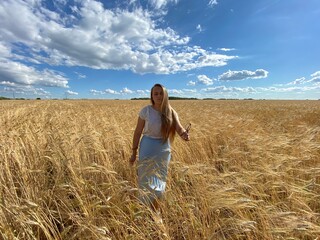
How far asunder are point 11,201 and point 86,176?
0.89 m

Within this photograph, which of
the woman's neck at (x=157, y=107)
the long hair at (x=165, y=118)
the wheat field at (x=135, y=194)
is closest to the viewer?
the wheat field at (x=135, y=194)

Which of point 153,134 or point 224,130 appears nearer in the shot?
point 153,134

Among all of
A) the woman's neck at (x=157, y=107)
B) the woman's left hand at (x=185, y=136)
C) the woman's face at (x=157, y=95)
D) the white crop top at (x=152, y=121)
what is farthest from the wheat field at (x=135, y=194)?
the woman's face at (x=157, y=95)

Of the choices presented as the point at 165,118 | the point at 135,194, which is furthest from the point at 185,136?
the point at 135,194

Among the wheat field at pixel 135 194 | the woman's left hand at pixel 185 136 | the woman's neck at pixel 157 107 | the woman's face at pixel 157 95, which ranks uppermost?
the woman's face at pixel 157 95

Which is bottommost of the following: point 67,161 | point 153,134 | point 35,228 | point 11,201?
point 35,228

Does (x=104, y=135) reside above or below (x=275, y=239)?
above

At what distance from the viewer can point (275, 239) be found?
162 cm

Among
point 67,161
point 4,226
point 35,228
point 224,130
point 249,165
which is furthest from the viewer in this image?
point 224,130

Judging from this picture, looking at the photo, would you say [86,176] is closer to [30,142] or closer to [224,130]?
[30,142]

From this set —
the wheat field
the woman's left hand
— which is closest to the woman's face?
the woman's left hand

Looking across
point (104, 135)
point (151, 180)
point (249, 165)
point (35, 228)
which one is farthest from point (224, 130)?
point (35, 228)

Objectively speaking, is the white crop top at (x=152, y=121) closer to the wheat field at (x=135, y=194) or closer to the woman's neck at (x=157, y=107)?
the woman's neck at (x=157, y=107)

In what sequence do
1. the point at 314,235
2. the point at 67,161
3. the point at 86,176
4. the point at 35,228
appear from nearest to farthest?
the point at 314,235, the point at 35,228, the point at 67,161, the point at 86,176
